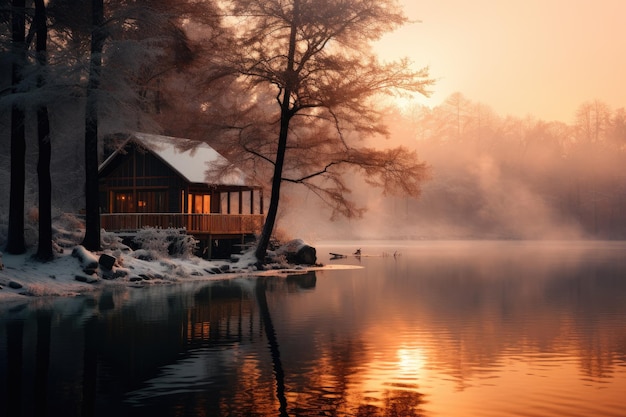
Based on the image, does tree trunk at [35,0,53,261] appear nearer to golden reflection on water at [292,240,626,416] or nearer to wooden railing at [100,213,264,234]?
golden reflection on water at [292,240,626,416]

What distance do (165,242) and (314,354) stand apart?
2539cm

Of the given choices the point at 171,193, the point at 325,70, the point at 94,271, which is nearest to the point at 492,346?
the point at 94,271

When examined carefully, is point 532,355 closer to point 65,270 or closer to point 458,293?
point 458,293

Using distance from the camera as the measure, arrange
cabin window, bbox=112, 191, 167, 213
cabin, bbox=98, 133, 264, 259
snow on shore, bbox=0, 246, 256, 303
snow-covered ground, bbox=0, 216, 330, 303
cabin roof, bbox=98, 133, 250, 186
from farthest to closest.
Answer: cabin window, bbox=112, 191, 167, 213
cabin, bbox=98, 133, 264, 259
cabin roof, bbox=98, 133, 250, 186
snow-covered ground, bbox=0, 216, 330, 303
snow on shore, bbox=0, 246, 256, 303

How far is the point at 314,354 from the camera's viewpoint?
46.8 ft

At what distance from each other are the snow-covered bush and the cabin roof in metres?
3.92

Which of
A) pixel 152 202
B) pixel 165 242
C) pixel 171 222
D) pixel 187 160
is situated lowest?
pixel 165 242

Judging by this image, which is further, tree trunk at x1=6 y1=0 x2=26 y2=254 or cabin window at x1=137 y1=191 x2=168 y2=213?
cabin window at x1=137 y1=191 x2=168 y2=213

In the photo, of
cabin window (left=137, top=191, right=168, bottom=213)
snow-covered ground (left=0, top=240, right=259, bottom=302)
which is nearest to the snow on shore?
snow-covered ground (left=0, top=240, right=259, bottom=302)

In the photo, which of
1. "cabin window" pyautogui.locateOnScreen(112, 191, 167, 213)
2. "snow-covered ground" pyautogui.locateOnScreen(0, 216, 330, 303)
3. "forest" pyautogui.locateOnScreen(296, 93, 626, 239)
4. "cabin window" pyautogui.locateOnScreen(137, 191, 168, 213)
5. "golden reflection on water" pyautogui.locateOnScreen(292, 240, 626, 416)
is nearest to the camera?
"golden reflection on water" pyautogui.locateOnScreen(292, 240, 626, 416)

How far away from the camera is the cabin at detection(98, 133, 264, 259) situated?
43.2m

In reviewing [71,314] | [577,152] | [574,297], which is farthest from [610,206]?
[71,314]

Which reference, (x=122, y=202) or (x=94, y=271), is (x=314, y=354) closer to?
(x=94, y=271)

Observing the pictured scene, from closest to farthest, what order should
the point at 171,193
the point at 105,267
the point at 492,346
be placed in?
the point at 492,346 → the point at 105,267 → the point at 171,193
